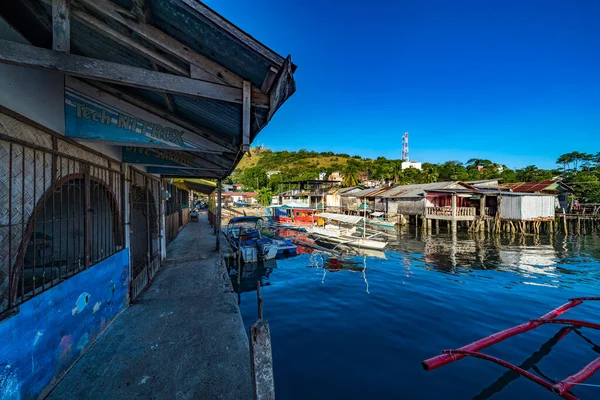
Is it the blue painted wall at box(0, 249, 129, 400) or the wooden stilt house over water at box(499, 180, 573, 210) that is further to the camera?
the wooden stilt house over water at box(499, 180, 573, 210)

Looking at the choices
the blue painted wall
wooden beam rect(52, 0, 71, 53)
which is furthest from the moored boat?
wooden beam rect(52, 0, 71, 53)

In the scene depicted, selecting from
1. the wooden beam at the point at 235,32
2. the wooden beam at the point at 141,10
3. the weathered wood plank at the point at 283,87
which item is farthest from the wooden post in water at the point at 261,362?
the wooden beam at the point at 141,10

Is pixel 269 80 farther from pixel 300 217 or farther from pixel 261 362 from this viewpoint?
pixel 300 217

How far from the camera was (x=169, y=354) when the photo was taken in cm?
454

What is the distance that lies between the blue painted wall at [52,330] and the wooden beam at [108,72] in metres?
2.61

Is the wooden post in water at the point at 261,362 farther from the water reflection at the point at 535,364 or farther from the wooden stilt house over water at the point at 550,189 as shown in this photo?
the wooden stilt house over water at the point at 550,189

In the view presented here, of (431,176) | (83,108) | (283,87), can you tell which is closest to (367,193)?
(431,176)

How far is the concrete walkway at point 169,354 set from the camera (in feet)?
12.1

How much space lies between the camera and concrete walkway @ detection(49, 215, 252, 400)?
12.1ft

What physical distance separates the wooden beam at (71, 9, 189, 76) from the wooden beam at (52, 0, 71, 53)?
0.12 metres

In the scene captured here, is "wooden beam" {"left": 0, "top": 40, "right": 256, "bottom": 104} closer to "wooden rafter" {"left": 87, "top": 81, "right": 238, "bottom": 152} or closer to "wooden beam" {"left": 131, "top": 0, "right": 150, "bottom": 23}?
"wooden beam" {"left": 131, "top": 0, "right": 150, "bottom": 23}

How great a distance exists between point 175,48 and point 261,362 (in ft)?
11.6

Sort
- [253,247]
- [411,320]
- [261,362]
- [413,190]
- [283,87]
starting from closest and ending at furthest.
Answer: [261,362]
[283,87]
[411,320]
[253,247]
[413,190]

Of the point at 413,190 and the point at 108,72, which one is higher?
the point at 413,190
